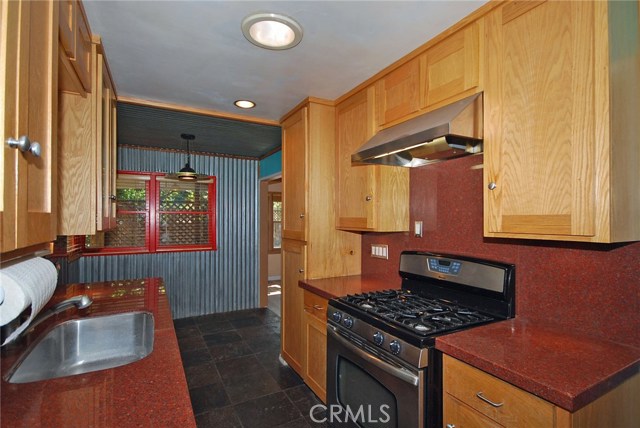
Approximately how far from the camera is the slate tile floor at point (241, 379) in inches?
91.7

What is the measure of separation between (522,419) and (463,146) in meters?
1.17

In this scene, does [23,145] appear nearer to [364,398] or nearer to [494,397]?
[494,397]

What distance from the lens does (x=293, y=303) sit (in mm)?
2838

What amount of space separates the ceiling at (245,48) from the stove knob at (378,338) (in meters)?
1.52

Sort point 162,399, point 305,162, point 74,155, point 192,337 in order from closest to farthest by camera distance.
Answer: point 162,399 → point 74,155 → point 305,162 → point 192,337

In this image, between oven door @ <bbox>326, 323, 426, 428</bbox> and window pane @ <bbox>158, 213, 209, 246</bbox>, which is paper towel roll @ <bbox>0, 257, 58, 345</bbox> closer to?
oven door @ <bbox>326, 323, 426, 428</bbox>

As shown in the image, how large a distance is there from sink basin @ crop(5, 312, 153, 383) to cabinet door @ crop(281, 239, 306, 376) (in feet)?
4.04

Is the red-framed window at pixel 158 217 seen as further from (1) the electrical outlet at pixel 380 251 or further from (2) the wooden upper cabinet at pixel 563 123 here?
(2) the wooden upper cabinet at pixel 563 123

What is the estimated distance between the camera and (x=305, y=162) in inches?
104

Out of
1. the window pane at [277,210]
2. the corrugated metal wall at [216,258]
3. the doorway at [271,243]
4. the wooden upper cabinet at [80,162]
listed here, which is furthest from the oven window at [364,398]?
the window pane at [277,210]

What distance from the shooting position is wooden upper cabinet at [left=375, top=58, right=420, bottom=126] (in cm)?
187

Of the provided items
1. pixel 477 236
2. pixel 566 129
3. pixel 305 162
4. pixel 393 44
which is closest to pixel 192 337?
pixel 305 162

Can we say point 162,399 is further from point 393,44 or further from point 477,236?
point 393,44

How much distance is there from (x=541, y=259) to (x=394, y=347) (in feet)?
2.67
